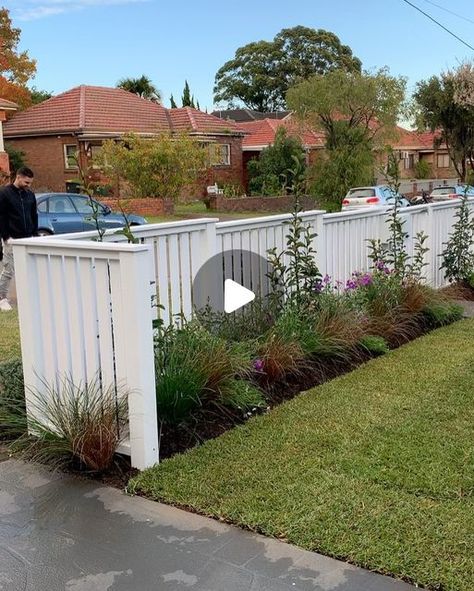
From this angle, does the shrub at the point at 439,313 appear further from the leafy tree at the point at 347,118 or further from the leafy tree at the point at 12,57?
the leafy tree at the point at 12,57

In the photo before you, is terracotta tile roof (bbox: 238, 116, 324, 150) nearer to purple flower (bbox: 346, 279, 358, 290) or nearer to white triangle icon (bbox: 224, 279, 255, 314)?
purple flower (bbox: 346, 279, 358, 290)

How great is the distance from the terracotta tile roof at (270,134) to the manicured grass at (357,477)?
92.4 ft

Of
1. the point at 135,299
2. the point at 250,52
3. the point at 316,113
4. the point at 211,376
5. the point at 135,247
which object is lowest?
the point at 211,376

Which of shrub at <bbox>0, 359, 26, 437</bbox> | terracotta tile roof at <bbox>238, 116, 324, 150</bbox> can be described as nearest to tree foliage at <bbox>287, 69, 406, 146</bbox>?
terracotta tile roof at <bbox>238, 116, 324, 150</bbox>

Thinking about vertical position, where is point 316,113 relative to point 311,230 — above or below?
above

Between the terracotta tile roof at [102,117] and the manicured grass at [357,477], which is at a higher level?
the terracotta tile roof at [102,117]

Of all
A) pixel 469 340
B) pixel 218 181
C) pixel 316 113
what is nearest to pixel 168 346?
pixel 469 340

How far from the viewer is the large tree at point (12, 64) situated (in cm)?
3688

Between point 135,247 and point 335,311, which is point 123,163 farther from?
point 135,247

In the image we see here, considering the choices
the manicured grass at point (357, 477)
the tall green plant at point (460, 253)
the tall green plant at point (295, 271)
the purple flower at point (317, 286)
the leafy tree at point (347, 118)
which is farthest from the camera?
the leafy tree at point (347, 118)

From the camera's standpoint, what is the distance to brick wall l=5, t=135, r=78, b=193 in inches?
1240

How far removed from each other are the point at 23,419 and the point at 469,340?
14.7ft

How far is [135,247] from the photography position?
3.83 m

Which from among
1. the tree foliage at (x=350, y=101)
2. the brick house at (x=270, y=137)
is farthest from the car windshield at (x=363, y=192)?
the brick house at (x=270, y=137)
